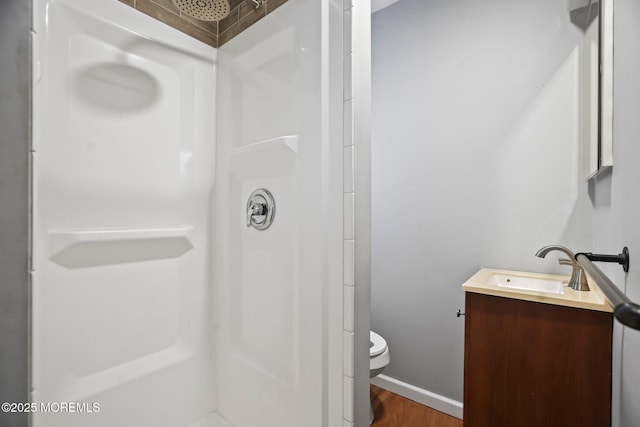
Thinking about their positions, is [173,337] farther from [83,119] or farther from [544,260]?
[544,260]

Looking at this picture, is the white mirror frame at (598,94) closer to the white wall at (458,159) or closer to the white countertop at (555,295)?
the white wall at (458,159)

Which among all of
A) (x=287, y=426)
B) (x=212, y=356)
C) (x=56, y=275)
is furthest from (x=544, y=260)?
(x=56, y=275)

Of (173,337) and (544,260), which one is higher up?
(544,260)

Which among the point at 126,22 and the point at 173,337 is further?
the point at 173,337

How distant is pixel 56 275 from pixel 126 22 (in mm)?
988

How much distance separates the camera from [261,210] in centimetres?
118

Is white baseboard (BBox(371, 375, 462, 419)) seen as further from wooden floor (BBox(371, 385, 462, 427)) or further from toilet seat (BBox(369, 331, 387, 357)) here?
toilet seat (BBox(369, 331, 387, 357))

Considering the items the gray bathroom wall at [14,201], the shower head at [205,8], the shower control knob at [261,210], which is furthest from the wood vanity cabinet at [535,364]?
the gray bathroom wall at [14,201]

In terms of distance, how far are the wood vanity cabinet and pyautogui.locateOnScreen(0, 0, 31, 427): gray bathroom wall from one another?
1599mm

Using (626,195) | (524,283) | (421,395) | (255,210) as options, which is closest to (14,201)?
(255,210)

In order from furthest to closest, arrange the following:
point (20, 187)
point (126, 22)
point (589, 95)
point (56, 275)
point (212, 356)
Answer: point (212, 356), point (589, 95), point (126, 22), point (56, 275), point (20, 187)

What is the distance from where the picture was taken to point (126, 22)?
1.17 m

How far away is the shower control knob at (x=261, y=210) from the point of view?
1.16 metres

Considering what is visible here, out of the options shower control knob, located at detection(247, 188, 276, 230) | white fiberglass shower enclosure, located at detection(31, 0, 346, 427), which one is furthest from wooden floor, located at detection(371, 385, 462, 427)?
shower control knob, located at detection(247, 188, 276, 230)
